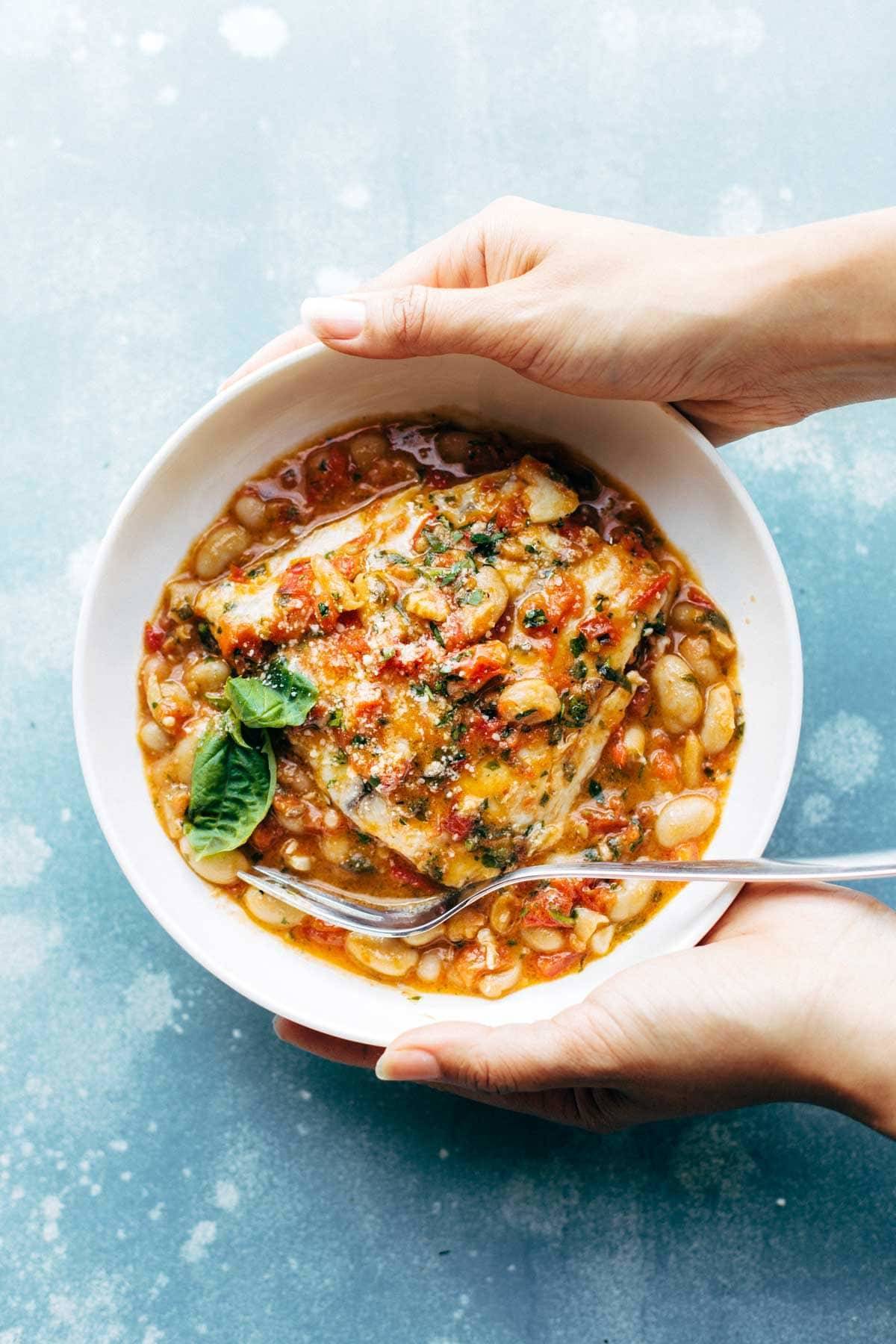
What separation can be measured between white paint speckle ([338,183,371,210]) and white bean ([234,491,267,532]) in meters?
1.22

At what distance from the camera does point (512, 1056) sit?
3.21 m

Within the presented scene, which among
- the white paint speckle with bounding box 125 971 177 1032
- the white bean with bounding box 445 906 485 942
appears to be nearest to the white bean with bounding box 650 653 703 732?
the white bean with bounding box 445 906 485 942

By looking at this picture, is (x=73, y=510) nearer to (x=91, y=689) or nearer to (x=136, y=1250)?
(x=91, y=689)

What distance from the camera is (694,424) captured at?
3.68m

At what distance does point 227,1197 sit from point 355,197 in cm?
349

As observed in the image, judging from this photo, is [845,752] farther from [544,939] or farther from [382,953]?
[382,953]

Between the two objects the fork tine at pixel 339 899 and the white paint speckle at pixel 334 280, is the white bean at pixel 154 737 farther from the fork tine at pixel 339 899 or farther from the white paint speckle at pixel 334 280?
the white paint speckle at pixel 334 280

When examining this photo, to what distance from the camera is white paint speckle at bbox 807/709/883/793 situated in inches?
157

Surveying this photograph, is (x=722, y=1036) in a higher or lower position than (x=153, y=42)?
lower

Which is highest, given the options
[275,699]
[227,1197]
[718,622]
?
[275,699]

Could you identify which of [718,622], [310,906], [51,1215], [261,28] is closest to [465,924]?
[310,906]

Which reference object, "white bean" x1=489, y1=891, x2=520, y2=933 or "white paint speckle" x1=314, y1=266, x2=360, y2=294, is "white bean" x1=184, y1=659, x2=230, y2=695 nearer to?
"white bean" x1=489, y1=891, x2=520, y2=933

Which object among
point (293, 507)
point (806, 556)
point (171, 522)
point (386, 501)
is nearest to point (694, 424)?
point (806, 556)

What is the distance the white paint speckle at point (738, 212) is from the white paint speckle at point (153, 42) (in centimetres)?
207
